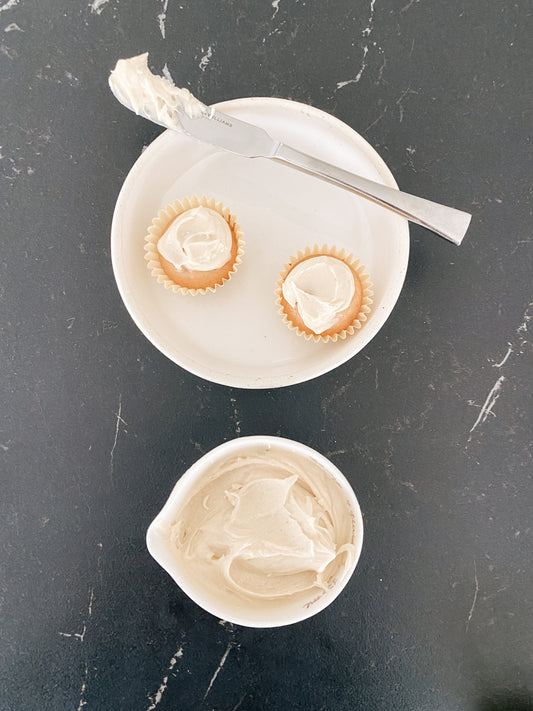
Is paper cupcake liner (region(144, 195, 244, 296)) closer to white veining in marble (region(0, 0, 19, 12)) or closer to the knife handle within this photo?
the knife handle

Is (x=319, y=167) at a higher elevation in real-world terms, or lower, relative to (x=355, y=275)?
higher

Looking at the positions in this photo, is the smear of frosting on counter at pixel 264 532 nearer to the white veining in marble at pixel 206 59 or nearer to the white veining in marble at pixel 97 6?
the white veining in marble at pixel 206 59

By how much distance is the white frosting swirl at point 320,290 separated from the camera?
1.03 meters

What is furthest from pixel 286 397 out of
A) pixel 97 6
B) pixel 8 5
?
pixel 8 5

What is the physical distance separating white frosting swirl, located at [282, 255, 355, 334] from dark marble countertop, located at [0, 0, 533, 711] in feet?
0.74

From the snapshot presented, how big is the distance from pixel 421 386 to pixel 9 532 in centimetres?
103

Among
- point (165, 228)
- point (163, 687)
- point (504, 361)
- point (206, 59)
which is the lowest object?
point (163, 687)

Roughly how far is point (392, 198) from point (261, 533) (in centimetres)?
71

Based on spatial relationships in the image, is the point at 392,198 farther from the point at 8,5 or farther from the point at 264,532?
the point at 8,5

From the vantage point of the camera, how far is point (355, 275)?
1.10 meters

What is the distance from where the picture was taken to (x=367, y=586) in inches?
48.4

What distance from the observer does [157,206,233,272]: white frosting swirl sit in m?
1.05

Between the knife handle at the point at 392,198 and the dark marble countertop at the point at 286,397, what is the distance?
14 centimetres

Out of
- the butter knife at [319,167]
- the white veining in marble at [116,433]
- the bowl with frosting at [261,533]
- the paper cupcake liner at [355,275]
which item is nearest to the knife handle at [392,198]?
the butter knife at [319,167]
